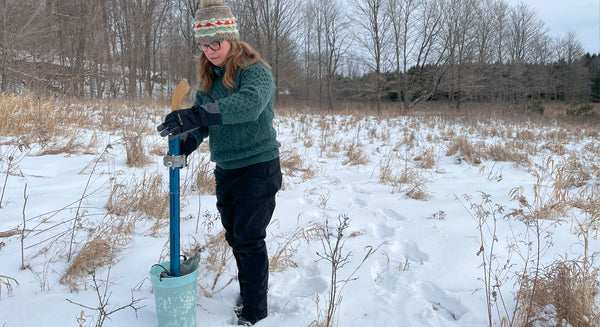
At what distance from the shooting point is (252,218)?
60.8 inches

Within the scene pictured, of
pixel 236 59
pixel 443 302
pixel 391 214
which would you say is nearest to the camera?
pixel 236 59

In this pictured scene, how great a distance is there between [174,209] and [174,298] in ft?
1.24

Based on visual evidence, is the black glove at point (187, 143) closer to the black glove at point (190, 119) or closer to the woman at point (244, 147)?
the woman at point (244, 147)

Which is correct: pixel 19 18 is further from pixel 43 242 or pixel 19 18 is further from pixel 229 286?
pixel 229 286

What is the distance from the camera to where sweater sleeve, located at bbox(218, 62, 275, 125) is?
133cm

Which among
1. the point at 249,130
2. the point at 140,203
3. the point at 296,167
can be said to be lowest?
the point at 140,203

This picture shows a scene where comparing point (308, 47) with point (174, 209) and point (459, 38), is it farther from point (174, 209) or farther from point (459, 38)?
point (174, 209)

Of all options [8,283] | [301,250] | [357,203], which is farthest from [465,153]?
[8,283]

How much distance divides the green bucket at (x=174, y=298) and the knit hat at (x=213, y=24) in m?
1.05

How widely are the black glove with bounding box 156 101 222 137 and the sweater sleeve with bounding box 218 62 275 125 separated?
3cm

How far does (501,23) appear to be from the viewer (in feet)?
69.6

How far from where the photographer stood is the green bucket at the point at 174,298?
1416mm

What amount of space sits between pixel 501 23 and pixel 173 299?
84.1 feet

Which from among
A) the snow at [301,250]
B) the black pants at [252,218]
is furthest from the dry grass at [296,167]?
the black pants at [252,218]
